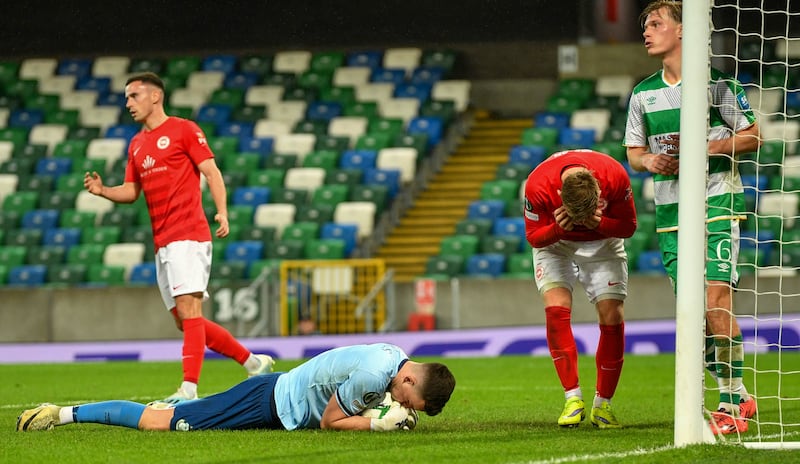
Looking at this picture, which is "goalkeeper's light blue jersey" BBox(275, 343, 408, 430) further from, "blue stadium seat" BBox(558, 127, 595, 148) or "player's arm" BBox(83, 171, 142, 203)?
"blue stadium seat" BBox(558, 127, 595, 148)

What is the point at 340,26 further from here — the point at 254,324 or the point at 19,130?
the point at 254,324

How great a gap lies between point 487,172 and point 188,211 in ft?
45.5

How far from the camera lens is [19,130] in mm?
23859

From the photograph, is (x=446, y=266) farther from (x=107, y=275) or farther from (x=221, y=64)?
(x=221, y=64)

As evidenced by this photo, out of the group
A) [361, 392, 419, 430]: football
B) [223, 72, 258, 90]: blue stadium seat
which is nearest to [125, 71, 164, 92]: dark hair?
[361, 392, 419, 430]: football

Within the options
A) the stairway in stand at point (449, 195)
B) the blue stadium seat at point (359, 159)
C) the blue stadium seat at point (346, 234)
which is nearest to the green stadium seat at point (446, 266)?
the stairway in stand at point (449, 195)

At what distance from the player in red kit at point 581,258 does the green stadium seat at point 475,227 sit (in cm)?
1210

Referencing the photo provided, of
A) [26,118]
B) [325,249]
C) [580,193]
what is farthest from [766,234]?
[26,118]

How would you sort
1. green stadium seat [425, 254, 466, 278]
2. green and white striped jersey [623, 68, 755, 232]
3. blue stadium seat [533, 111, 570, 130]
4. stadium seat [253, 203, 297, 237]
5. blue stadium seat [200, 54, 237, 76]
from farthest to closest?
1. blue stadium seat [200, 54, 237, 76]
2. blue stadium seat [533, 111, 570, 130]
3. stadium seat [253, 203, 297, 237]
4. green stadium seat [425, 254, 466, 278]
5. green and white striped jersey [623, 68, 755, 232]

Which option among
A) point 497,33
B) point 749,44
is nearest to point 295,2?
point 497,33

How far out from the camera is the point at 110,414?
6250 millimetres

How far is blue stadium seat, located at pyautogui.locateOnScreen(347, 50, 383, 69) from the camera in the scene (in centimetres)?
2427

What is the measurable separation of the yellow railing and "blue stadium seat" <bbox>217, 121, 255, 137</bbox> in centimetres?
594

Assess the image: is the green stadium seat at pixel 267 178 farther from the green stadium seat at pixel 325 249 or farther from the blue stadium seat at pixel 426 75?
the blue stadium seat at pixel 426 75
